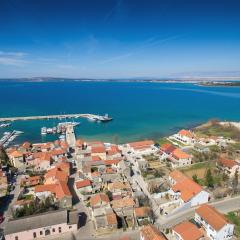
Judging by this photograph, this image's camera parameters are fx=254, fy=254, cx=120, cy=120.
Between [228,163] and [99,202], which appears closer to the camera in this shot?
[99,202]

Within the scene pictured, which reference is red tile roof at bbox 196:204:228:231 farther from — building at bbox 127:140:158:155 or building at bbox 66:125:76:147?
building at bbox 66:125:76:147

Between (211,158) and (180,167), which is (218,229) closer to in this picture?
(180,167)

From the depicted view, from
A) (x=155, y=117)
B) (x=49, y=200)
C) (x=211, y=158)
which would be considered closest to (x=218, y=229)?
(x=49, y=200)

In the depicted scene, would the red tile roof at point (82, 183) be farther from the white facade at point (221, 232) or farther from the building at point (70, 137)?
the building at point (70, 137)

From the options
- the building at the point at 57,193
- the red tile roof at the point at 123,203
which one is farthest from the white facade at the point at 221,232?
the building at the point at 57,193

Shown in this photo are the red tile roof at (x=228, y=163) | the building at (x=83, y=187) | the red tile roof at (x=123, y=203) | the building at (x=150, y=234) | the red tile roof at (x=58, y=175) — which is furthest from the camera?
the red tile roof at (x=228, y=163)

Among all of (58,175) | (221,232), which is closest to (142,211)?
(221,232)

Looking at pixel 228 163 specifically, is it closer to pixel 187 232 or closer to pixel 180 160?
pixel 180 160

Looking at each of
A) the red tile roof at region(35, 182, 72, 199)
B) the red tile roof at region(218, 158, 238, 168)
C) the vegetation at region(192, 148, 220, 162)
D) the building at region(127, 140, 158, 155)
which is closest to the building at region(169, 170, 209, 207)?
the red tile roof at region(218, 158, 238, 168)
